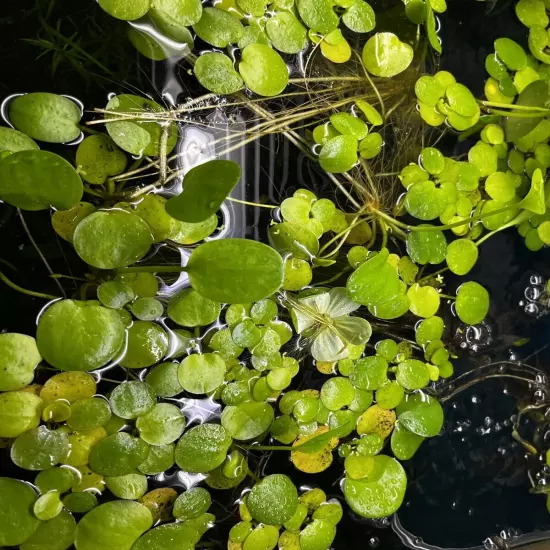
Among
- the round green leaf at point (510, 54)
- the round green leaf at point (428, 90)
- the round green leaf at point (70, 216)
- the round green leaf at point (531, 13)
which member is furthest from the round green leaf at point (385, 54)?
the round green leaf at point (70, 216)

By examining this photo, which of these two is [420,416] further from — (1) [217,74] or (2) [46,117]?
(2) [46,117]

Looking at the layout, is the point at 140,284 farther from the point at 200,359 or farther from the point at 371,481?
the point at 371,481

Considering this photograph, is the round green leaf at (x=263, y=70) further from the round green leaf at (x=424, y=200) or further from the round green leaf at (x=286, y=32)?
the round green leaf at (x=424, y=200)

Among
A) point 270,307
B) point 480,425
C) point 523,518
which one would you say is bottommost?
point 523,518

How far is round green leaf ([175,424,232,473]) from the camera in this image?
1091 mm

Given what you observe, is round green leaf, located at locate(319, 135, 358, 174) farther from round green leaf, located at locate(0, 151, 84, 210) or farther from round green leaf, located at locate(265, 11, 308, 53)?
round green leaf, located at locate(0, 151, 84, 210)

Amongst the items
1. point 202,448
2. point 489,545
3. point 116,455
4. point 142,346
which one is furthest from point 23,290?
point 489,545

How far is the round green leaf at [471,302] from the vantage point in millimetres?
1348

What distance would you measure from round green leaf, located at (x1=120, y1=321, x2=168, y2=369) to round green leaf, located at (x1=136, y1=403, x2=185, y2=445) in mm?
101

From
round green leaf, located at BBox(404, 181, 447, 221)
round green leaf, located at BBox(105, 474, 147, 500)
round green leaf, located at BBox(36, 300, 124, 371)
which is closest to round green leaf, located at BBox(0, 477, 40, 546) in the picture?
round green leaf, located at BBox(105, 474, 147, 500)

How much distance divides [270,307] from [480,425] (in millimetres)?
771

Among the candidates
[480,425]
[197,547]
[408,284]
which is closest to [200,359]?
[197,547]

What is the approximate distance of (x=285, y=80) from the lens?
1193 millimetres

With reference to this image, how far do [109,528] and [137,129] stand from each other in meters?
0.81
